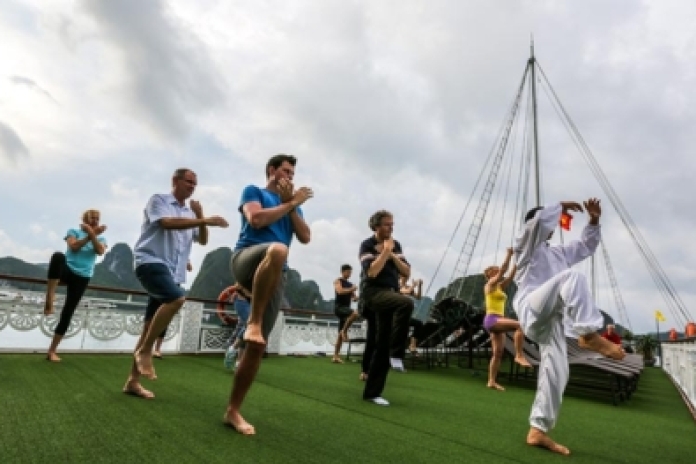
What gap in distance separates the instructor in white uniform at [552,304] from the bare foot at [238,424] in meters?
1.56

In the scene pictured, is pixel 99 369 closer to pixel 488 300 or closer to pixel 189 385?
pixel 189 385

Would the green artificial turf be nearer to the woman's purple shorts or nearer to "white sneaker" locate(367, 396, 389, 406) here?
"white sneaker" locate(367, 396, 389, 406)

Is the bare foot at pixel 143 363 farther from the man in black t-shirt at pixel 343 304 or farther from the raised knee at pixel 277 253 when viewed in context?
the man in black t-shirt at pixel 343 304

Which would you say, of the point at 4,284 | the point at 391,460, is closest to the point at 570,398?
the point at 391,460

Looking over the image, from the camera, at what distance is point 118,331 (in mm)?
6945

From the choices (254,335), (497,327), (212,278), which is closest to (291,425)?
(254,335)

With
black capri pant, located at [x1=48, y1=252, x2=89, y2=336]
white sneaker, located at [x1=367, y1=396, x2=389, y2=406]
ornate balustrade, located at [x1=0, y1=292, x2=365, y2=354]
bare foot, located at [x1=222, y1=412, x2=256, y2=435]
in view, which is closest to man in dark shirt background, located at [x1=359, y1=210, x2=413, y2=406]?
white sneaker, located at [x1=367, y1=396, x2=389, y2=406]

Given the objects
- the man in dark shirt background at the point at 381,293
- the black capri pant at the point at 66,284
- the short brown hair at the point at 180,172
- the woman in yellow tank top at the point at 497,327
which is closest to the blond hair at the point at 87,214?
the black capri pant at the point at 66,284

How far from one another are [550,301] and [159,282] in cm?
251

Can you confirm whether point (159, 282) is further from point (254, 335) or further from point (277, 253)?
point (277, 253)

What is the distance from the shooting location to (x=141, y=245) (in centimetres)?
299

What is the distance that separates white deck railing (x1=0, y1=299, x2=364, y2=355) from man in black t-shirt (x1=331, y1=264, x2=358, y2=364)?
5.87ft

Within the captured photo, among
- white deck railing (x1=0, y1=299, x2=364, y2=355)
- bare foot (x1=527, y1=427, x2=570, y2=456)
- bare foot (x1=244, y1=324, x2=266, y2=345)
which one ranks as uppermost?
bare foot (x1=244, y1=324, x2=266, y2=345)

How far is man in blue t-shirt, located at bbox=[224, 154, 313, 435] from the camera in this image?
212 cm
